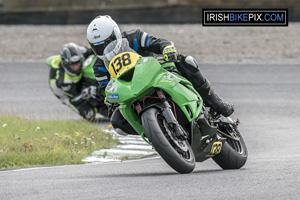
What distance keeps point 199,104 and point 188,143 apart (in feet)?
1.33

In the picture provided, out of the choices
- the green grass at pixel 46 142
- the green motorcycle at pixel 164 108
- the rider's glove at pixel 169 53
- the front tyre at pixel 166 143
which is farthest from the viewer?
the green grass at pixel 46 142

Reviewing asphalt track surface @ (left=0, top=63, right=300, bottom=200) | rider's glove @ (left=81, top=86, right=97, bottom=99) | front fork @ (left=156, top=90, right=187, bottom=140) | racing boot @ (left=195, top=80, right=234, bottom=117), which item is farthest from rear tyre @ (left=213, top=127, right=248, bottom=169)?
rider's glove @ (left=81, top=86, right=97, bottom=99)

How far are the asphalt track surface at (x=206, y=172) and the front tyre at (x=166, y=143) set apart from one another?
105 mm

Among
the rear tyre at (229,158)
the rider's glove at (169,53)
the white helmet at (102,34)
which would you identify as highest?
the white helmet at (102,34)

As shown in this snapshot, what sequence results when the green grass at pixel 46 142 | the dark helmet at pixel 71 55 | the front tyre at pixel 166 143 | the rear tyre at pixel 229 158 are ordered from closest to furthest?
the front tyre at pixel 166 143 → the rear tyre at pixel 229 158 → the green grass at pixel 46 142 → the dark helmet at pixel 71 55

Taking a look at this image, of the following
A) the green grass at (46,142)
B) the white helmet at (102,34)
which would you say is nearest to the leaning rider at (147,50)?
the white helmet at (102,34)

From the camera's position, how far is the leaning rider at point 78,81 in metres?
12.6

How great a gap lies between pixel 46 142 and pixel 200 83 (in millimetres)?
2555

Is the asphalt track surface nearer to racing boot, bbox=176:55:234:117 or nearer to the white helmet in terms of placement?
racing boot, bbox=176:55:234:117

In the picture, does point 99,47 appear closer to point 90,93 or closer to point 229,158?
point 229,158

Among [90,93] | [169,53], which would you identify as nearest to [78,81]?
[90,93]

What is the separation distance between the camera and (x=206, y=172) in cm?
689

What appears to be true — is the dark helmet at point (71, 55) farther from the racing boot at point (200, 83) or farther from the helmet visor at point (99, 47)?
the helmet visor at point (99, 47)

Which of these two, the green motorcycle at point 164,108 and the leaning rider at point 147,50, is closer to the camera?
the green motorcycle at point 164,108
